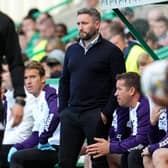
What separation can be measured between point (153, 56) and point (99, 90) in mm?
853

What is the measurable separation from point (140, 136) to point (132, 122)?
22 centimetres

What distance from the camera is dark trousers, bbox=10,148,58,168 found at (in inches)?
400

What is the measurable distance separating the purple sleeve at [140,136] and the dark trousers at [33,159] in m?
1.19

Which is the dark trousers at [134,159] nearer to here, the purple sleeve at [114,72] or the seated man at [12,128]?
the purple sleeve at [114,72]

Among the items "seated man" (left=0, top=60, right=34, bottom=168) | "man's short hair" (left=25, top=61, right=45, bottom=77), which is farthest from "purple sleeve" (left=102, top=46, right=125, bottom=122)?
"seated man" (left=0, top=60, right=34, bottom=168)

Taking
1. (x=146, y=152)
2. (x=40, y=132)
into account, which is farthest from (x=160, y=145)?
(x=40, y=132)

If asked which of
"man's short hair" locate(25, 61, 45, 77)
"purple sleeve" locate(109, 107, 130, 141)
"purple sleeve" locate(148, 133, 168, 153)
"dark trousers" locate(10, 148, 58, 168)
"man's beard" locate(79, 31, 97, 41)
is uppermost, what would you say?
"man's beard" locate(79, 31, 97, 41)

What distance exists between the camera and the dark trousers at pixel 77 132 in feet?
29.5

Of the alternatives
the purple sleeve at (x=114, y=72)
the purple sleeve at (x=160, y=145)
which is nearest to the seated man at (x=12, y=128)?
the purple sleeve at (x=114, y=72)

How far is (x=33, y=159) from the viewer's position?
402 inches

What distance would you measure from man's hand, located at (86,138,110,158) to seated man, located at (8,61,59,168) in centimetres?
109

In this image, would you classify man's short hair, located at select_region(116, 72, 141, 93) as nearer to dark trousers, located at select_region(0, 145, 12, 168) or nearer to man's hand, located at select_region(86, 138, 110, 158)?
man's hand, located at select_region(86, 138, 110, 158)

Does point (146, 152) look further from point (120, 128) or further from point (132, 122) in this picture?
point (120, 128)

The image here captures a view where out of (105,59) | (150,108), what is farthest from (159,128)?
(105,59)
